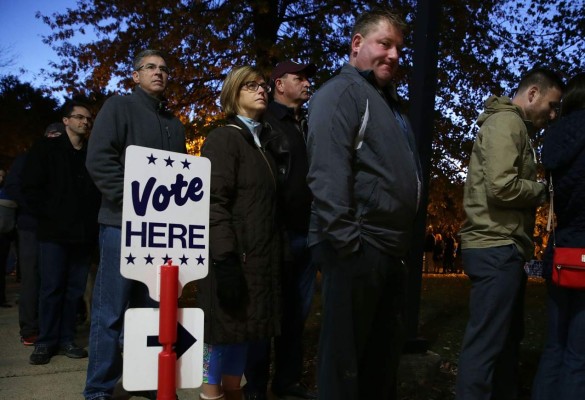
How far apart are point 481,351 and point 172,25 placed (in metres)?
10.8

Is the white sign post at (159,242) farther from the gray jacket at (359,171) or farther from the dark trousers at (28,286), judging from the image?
the dark trousers at (28,286)

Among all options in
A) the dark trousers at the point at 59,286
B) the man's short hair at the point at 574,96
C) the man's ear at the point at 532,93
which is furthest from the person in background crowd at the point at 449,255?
the man's short hair at the point at 574,96

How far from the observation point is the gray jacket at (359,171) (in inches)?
98.9

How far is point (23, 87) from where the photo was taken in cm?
3247

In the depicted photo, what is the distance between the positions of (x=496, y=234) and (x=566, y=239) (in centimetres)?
38

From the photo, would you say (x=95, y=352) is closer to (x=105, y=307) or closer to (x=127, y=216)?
(x=105, y=307)

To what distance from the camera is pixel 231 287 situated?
2969mm

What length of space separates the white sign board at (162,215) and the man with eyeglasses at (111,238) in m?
1.27

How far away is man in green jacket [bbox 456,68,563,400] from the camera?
11.0 ft

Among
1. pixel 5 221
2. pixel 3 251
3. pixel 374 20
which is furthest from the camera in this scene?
pixel 3 251

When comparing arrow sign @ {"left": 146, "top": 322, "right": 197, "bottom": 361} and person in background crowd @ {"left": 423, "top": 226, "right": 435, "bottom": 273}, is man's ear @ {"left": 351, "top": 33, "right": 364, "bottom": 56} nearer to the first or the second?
arrow sign @ {"left": 146, "top": 322, "right": 197, "bottom": 361}

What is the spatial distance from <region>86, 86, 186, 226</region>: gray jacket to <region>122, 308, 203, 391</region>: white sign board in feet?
4.58

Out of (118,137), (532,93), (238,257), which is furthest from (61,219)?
(532,93)

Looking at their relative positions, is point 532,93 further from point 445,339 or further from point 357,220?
point 445,339
